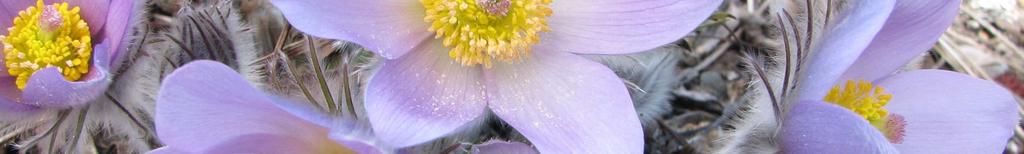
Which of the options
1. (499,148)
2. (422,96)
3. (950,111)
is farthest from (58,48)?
(950,111)

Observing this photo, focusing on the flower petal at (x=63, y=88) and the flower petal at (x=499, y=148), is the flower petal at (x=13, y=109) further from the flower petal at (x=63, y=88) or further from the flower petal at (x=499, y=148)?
the flower petal at (x=499, y=148)

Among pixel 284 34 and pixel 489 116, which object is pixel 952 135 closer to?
pixel 489 116

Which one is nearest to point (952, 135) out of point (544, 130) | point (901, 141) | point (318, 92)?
point (901, 141)

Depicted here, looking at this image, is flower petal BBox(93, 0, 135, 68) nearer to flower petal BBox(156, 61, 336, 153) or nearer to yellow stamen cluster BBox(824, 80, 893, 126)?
flower petal BBox(156, 61, 336, 153)

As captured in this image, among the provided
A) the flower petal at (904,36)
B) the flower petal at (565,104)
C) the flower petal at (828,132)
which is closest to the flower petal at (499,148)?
the flower petal at (565,104)

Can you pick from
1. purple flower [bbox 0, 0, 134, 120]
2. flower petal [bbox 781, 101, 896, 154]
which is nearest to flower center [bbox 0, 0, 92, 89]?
purple flower [bbox 0, 0, 134, 120]

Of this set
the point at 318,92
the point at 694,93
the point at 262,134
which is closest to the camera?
the point at 262,134
